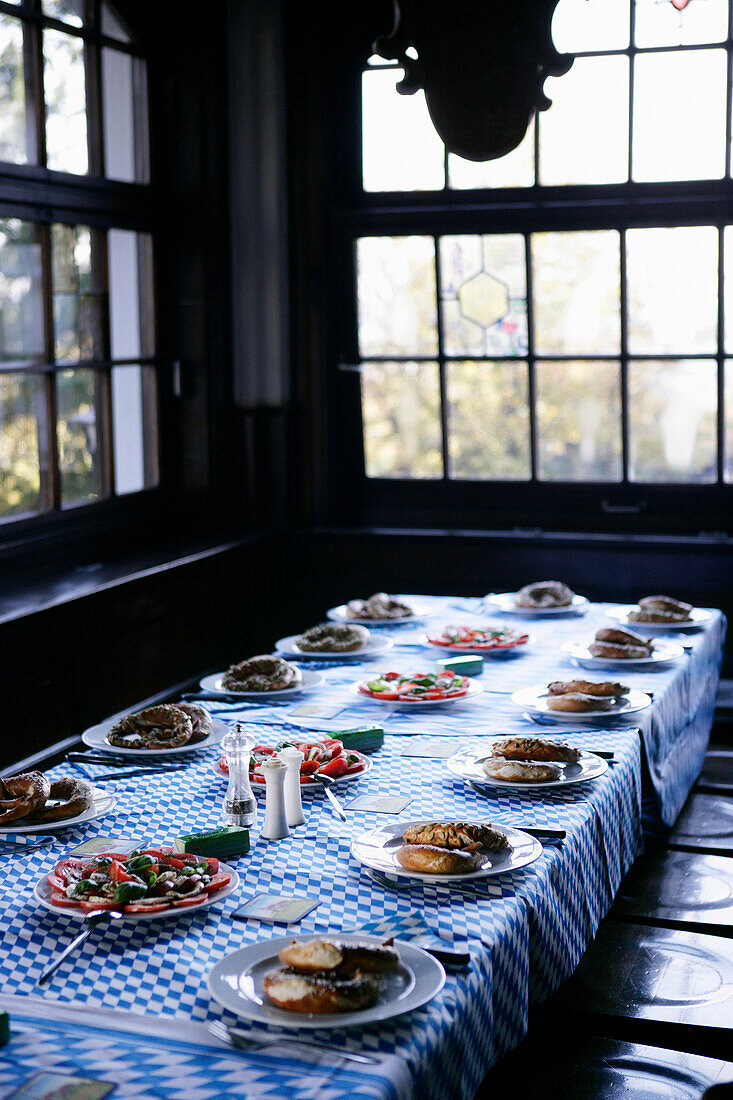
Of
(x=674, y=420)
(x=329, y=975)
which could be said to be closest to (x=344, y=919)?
(x=329, y=975)

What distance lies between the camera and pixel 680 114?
4.12 meters

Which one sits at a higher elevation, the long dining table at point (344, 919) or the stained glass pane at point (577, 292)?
the stained glass pane at point (577, 292)

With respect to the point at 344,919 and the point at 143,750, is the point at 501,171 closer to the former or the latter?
the point at 143,750

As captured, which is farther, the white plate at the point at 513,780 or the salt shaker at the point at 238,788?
the white plate at the point at 513,780

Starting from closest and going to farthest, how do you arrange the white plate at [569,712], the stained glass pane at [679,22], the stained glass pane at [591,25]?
the white plate at [569,712]
the stained glass pane at [679,22]
the stained glass pane at [591,25]

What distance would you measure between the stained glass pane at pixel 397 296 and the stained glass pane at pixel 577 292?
39 centimetres

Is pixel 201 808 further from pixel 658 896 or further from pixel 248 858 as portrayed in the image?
pixel 658 896

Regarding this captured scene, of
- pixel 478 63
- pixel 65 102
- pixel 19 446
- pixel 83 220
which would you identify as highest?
pixel 65 102

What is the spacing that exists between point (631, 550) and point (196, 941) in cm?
302

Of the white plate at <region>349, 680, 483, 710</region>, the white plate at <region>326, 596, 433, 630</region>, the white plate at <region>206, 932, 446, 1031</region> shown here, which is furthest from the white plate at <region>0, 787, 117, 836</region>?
the white plate at <region>326, 596, 433, 630</region>

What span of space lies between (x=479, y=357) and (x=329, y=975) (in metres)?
3.45

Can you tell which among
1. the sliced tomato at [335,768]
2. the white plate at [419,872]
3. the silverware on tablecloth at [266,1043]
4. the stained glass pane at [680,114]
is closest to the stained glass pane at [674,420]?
the stained glass pane at [680,114]

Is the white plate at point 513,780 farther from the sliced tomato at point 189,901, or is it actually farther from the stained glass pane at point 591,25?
the stained glass pane at point 591,25

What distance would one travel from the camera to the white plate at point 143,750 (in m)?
2.15
